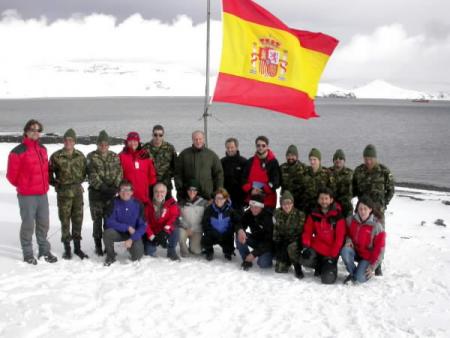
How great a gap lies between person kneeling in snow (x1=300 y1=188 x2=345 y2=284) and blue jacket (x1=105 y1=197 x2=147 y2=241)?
9.06ft

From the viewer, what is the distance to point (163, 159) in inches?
333

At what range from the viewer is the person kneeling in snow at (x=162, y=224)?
7.86 meters

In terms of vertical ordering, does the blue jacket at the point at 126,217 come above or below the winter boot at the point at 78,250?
above

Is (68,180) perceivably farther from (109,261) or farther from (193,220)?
(193,220)

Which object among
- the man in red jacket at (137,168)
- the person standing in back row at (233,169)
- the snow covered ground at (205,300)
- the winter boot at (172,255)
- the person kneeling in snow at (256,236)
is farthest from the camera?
the person standing in back row at (233,169)

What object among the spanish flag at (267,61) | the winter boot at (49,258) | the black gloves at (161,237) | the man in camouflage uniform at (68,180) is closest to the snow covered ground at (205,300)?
the winter boot at (49,258)

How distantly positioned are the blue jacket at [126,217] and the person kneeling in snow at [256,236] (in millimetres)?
1700

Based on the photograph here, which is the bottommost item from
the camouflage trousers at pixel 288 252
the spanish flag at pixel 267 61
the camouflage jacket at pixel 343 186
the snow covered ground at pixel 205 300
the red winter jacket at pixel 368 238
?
the snow covered ground at pixel 205 300

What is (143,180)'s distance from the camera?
807 cm

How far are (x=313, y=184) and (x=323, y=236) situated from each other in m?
1.10

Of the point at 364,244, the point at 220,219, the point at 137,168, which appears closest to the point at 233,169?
the point at 220,219

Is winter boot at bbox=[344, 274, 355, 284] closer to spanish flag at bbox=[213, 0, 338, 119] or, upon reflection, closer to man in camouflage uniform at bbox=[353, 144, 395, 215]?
man in camouflage uniform at bbox=[353, 144, 395, 215]

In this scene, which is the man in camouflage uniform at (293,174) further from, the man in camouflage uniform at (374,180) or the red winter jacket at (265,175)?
the man in camouflage uniform at (374,180)

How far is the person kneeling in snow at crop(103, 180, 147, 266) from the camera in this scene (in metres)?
7.54
